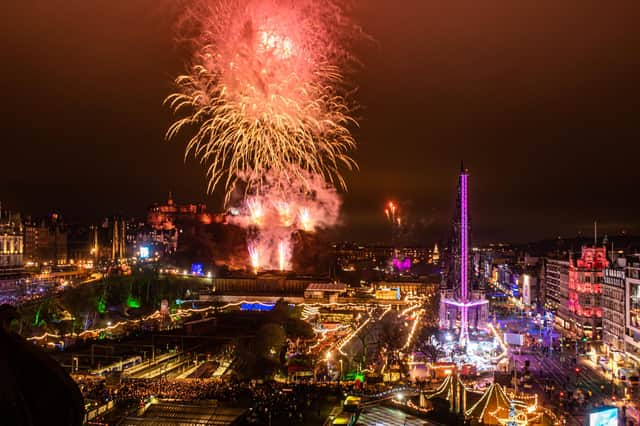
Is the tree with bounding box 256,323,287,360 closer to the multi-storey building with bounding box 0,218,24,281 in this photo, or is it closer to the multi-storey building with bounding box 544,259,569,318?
the multi-storey building with bounding box 544,259,569,318

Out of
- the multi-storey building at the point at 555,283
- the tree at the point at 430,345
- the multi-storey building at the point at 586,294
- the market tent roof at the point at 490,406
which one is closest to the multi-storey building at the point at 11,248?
the tree at the point at 430,345

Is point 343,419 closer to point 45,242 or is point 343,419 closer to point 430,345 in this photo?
point 430,345

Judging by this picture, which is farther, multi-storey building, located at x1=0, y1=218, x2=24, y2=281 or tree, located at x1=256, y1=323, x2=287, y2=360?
multi-storey building, located at x1=0, y1=218, x2=24, y2=281

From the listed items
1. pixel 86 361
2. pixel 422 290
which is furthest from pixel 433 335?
pixel 422 290

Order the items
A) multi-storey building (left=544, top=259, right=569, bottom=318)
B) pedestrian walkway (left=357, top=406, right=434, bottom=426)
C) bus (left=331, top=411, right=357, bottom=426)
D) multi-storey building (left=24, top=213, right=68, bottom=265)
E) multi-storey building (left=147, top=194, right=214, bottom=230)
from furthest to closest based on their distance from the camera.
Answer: multi-storey building (left=147, top=194, right=214, bottom=230) → multi-storey building (left=24, top=213, right=68, bottom=265) → multi-storey building (left=544, top=259, right=569, bottom=318) → bus (left=331, top=411, right=357, bottom=426) → pedestrian walkway (left=357, top=406, right=434, bottom=426)

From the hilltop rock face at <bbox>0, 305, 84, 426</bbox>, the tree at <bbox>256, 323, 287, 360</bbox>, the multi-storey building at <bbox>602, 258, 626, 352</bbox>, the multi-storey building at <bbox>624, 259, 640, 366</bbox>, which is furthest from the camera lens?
the multi-storey building at <bbox>602, 258, 626, 352</bbox>

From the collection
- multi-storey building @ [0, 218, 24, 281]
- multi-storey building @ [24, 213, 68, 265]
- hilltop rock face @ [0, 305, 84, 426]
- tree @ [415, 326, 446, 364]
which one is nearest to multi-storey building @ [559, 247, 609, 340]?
tree @ [415, 326, 446, 364]

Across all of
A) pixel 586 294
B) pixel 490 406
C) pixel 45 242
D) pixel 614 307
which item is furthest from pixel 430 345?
pixel 45 242
